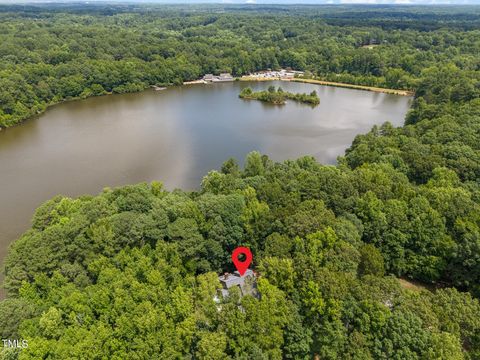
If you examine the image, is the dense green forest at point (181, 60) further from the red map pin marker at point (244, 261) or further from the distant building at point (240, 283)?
the distant building at point (240, 283)

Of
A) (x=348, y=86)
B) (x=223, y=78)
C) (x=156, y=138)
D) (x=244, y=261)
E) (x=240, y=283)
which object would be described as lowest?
(x=223, y=78)

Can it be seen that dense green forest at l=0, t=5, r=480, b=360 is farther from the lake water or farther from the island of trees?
the island of trees

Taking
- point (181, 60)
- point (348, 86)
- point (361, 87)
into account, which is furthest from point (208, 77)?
point (361, 87)

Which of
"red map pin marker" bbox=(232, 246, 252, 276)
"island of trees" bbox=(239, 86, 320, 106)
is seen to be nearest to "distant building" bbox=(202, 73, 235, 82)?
"island of trees" bbox=(239, 86, 320, 106)

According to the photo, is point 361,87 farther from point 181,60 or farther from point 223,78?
point 181,60

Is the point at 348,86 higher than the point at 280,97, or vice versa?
the point at 280,97

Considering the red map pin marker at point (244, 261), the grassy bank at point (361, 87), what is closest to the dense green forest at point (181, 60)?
the grassy bank at point (361, 87)

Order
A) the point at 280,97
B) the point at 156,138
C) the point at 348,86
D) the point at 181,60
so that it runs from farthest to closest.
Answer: the point at 181,60 < the point at 348,86 < the point at 280,97 < the point at 156,138

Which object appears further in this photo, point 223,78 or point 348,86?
point 223,78
